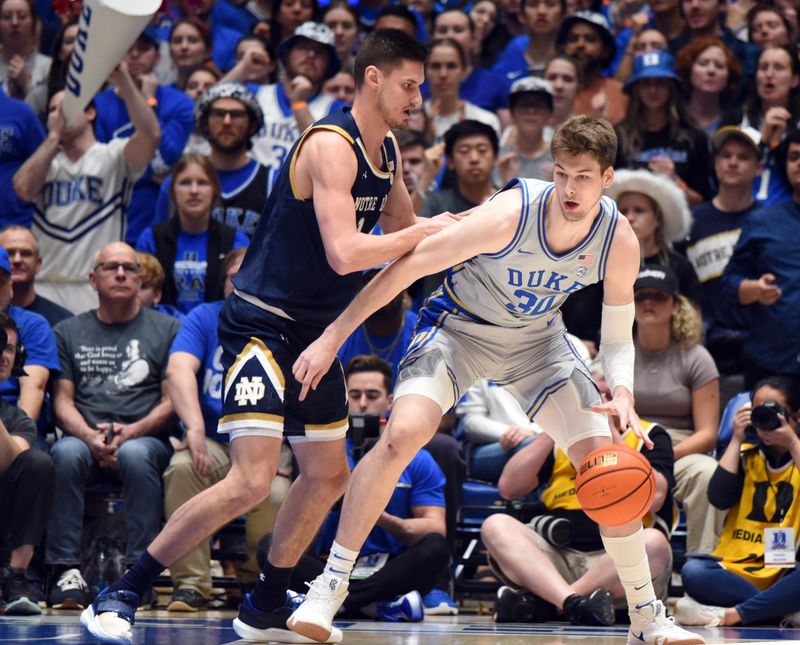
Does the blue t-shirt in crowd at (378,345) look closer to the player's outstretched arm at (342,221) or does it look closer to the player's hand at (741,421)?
the player's hand at (741,421)

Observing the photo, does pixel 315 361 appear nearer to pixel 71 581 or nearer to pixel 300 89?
pixel 71 581

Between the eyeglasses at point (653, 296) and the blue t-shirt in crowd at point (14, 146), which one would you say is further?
the blue t-shirt in crowd at point (14, 146)

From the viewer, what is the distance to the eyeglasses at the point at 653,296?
7.11 m

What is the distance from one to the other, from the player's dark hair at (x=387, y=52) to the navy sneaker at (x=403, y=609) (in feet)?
8.84

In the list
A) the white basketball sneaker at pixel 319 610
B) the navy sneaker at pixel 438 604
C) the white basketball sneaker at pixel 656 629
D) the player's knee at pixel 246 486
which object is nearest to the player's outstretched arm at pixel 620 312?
the white basketball sneaker at pixel 656 629

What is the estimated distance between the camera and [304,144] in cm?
468

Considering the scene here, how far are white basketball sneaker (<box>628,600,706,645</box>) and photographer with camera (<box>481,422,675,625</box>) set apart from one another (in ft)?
4.05

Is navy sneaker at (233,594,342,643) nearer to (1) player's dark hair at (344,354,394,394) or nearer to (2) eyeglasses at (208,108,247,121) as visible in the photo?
(1) player's dark hair at (344,354,394,394)

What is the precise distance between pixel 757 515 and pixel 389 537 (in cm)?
185

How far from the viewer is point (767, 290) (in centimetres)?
734

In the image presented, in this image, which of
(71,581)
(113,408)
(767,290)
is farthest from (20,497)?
(767,290)

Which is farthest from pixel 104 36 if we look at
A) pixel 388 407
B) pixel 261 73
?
pixel 388 407

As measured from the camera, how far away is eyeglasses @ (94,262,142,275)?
7.20 meters

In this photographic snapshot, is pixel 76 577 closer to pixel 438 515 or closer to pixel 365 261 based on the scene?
pixel 438 515
